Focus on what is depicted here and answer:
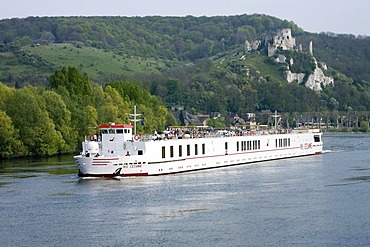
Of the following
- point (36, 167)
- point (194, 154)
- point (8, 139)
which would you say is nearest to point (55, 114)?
point (8, 139)

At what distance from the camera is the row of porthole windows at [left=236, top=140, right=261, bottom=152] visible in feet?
271

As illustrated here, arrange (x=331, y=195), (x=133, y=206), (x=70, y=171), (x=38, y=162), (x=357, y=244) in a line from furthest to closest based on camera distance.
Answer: (x=38, y=162), (x=70, y=171), (x=331, y=195), (x=133, y=206), (x=357, y=244)

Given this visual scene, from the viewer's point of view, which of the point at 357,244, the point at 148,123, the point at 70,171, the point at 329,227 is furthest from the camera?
the point at 148,123

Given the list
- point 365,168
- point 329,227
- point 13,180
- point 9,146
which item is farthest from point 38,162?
point 329,227

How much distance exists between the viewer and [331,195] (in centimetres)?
5459

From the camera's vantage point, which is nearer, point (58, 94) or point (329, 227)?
point (329, 227)

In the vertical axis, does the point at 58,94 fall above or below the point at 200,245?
above

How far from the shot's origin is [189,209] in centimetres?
4897

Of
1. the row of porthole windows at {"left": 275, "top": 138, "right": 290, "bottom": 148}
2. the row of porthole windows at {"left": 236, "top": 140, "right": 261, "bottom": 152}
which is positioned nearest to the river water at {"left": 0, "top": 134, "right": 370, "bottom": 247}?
the row of porthole windows at {"left": 236, "top": 140, "right": 261, "bottom": 152}

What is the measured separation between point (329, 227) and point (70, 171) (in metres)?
33.4

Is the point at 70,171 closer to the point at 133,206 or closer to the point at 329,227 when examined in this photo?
the point at 133,206

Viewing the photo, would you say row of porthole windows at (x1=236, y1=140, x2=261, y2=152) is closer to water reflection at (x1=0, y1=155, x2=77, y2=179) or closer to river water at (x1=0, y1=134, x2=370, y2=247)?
river water at (x1=0, y1=134, x2=370, y2=247)

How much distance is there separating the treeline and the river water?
63.5ft

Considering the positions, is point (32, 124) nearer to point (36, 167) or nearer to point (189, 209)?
point (36, 167)
